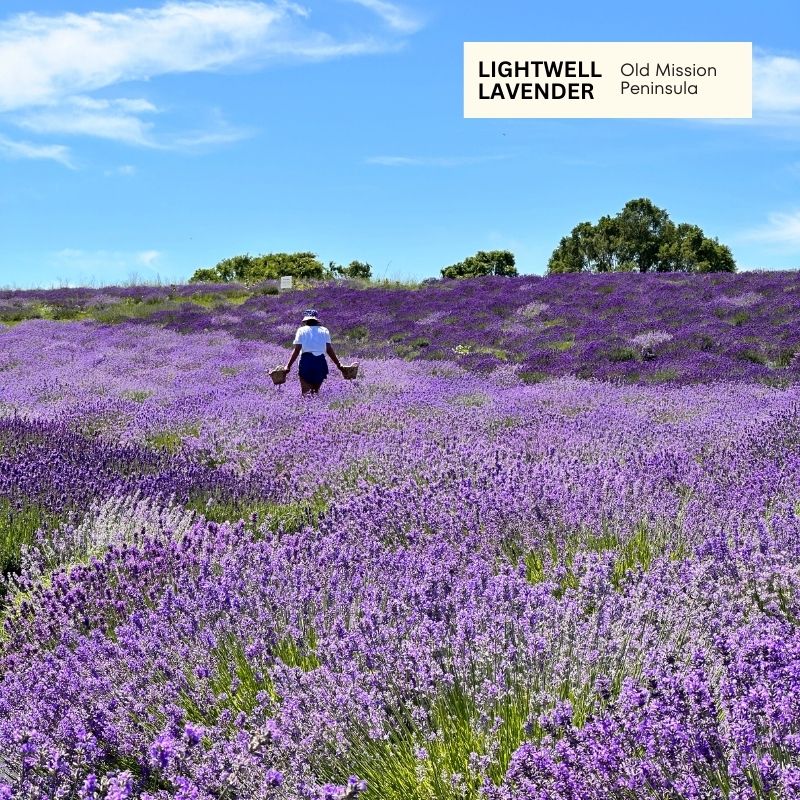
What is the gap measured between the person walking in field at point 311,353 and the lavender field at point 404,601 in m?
0.98

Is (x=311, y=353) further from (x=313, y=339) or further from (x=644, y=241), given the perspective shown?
(x=644, y=241)

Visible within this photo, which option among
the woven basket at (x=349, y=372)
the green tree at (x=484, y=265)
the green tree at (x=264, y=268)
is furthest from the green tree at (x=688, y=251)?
the woven basket at (x=349, y=372)

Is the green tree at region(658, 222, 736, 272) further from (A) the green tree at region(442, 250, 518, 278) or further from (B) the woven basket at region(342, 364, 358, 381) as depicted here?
(B) the woven basket at region(342, 364, 358, 381)

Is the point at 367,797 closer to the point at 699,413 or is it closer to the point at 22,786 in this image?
the point at 22,786

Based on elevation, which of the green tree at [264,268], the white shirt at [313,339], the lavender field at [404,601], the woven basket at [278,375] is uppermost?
the green tree at [264,268]

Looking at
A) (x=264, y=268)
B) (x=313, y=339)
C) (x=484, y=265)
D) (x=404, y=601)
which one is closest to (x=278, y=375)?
(x=313, y=339)

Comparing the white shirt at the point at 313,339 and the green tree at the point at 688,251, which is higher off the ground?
the green tree at the point at 688,251

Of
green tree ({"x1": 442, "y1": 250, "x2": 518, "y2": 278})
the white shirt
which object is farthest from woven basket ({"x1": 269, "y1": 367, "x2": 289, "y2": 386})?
green tree ({"x1": 442, "y1": 250, "x2": 518, "y2": 278})

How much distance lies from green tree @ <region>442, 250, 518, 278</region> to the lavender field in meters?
41.7

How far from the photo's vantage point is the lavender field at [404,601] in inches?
74.1

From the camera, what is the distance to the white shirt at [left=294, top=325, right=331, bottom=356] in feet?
30.1

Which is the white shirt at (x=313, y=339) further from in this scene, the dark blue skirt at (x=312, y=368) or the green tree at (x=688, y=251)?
the green tree at (x=688, y=251)

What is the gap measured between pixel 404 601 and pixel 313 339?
261 inches

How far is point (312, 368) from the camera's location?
9289 millimetres
